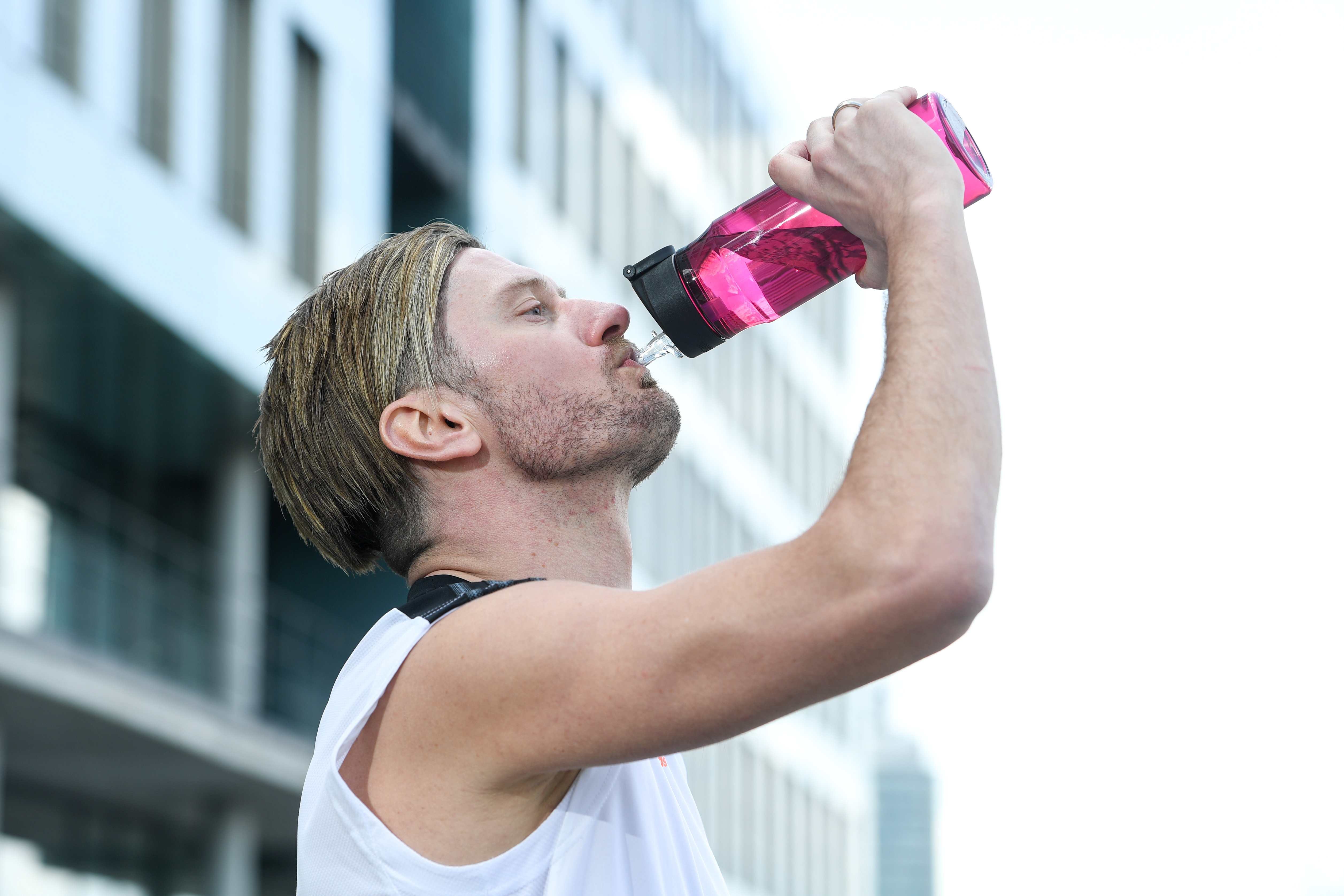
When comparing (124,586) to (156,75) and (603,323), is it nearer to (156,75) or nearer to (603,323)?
(156,75)

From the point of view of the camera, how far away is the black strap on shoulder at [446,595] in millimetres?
2258

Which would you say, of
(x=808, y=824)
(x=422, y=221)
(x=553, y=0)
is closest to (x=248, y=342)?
(x=422, y=221)

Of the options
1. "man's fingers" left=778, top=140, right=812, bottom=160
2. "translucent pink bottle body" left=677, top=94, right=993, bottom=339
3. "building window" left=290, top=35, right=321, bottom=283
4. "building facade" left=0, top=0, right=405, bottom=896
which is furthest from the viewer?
"building window" left=290, top=35, right=321, bottom=283

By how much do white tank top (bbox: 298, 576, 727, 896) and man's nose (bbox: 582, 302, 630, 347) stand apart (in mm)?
503

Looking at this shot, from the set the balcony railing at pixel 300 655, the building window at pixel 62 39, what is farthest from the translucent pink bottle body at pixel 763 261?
the balcony railing at pixel 300 655

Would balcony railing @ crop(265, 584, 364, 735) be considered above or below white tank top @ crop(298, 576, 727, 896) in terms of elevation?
above

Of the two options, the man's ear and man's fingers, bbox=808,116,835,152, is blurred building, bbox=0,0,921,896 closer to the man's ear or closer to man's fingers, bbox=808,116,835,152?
the man's ear

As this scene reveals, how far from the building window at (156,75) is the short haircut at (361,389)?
12.0 m

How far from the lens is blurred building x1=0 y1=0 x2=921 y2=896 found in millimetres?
12828

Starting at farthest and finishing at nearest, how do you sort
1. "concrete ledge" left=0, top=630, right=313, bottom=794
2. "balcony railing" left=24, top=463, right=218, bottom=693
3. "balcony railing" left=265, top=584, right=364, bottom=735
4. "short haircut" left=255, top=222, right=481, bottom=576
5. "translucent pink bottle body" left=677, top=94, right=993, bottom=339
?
"balcony railing" left=265, top=584, right=364, bottom=735, "balcony railing" left=24, top=463, right=218, bottom=693, "concrete ledge" left=0, top=630, right=313, bottom=794, "translucent pink bottle body" left=677, top=94, right=993, bottom=339, "short haircut" left=255, top=222, right=481, bottom=576

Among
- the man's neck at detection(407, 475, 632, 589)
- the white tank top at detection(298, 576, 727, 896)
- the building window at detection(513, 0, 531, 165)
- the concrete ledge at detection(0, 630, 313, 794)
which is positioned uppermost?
the building window at detection(513, 0, 531, 165)

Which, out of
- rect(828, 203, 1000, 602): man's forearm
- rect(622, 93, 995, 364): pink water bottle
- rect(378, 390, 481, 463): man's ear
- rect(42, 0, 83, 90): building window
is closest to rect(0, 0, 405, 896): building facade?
rect(42, 0, 83, 90): building window

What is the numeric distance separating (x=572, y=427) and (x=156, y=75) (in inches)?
507

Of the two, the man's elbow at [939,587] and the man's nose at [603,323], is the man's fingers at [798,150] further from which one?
the man's elbow at [939,587]
